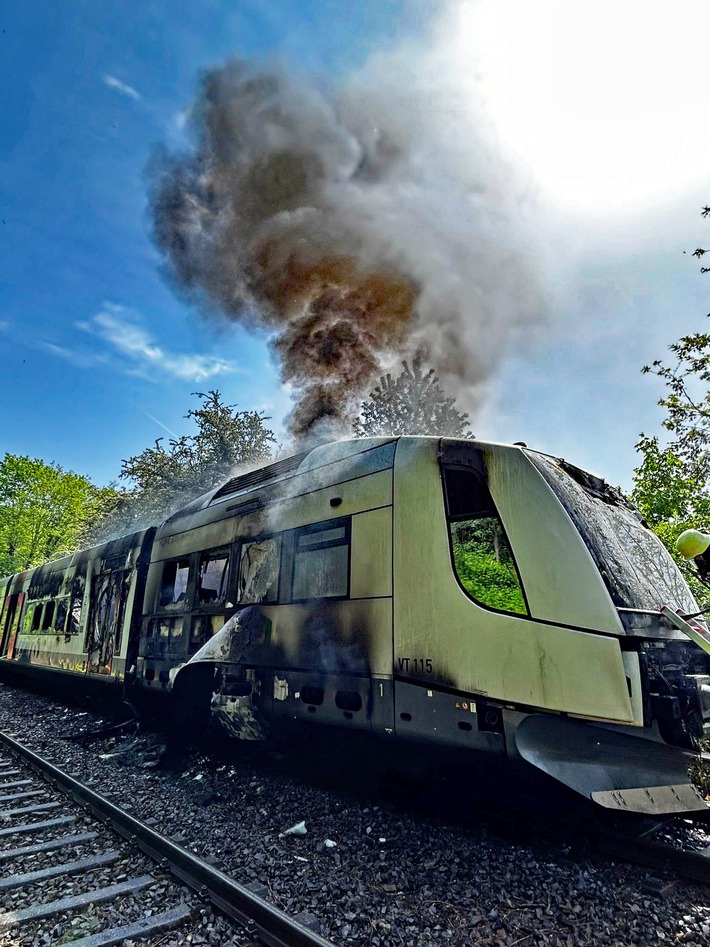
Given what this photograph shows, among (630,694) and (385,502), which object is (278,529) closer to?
(385,502)

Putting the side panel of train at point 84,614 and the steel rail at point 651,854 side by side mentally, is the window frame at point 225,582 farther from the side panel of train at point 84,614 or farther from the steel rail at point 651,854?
the steel rail at point 651,854

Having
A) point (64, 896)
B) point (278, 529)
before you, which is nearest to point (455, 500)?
point (278, 529)

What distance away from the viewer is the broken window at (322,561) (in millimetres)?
4836

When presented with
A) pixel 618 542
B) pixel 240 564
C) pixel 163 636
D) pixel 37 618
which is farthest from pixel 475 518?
pixel 37 618

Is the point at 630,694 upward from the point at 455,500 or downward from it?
downward

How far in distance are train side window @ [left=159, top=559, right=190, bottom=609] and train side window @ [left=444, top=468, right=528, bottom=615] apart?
13.7 feet

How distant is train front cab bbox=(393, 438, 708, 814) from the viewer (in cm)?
A: 339

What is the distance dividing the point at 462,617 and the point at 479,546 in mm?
548

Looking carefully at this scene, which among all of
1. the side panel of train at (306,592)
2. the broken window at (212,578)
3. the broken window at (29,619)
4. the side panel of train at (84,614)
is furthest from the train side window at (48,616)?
the broken window at (212,578)

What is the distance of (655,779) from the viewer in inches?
136

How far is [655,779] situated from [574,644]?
3.25ft

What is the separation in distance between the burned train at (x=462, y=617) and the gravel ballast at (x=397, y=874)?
57cm

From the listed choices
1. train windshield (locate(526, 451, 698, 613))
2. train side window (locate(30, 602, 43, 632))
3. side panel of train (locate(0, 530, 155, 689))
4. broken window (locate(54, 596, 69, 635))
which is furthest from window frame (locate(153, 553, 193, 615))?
train side window (locate(30, 602, 43, 632))

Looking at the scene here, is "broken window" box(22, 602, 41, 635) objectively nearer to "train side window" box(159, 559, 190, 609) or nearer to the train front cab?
"train side window" box(159, 559, 190, 609)
